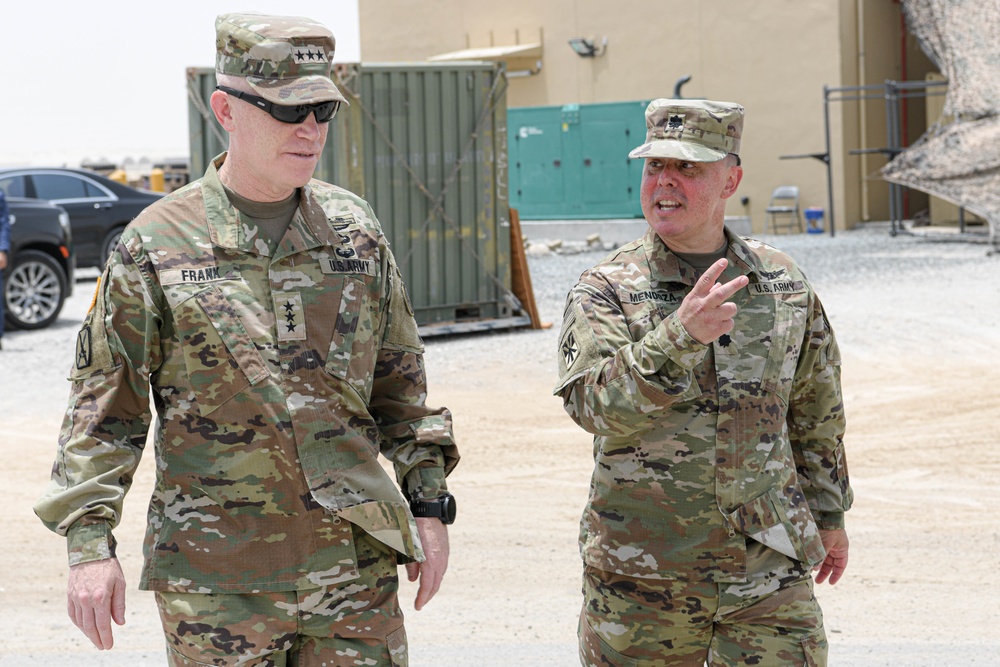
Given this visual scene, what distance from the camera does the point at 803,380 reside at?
137 inches

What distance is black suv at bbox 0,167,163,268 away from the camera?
1878 cm

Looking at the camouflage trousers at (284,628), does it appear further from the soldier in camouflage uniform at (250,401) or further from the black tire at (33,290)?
the black tire at (33,290)

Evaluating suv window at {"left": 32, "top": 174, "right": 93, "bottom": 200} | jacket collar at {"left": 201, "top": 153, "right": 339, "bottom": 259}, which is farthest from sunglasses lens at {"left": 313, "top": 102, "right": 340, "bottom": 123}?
suv window at {"left": 32, "top": 174, "right": 93, "bottom": 200}

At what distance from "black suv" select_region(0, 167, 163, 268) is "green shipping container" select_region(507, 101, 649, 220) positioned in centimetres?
864

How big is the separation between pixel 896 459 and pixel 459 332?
19.3 feet

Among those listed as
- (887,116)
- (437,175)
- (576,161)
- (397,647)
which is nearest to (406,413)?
(397,647)

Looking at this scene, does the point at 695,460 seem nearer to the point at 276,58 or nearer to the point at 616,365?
the point at 616,365

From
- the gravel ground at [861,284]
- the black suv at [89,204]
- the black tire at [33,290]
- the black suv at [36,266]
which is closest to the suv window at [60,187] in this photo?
the black suv at [89,204]

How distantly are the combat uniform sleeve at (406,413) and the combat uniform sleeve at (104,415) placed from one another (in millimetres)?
513

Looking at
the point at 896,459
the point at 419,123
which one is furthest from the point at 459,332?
the point at 896,459

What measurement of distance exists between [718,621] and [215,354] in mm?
1338

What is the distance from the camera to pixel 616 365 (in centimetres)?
310

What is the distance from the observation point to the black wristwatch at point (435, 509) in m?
3.04

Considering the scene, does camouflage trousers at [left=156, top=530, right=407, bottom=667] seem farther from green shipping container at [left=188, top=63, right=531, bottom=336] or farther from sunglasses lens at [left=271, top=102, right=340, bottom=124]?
green shipping container at [left=188, top=63, right=531, bottom=336]
